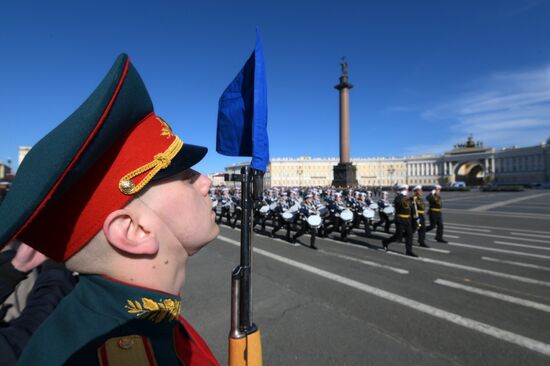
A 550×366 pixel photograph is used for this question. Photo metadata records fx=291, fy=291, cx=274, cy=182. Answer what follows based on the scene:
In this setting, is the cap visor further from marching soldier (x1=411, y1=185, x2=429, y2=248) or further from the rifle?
marching soldier (x1=411, y1=185, x2=429, y2=248)

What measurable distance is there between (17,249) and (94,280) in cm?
191

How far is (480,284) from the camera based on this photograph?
18.1ft

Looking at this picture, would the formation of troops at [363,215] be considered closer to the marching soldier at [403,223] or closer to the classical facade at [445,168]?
the marching soldier at [403,223]

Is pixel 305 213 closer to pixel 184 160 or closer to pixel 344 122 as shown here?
pixel 184 160

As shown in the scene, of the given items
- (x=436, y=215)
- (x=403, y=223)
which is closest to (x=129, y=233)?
(x=403, y=223)

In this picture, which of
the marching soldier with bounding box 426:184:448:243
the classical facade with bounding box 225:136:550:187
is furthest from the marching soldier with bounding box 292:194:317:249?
the classical facade with bounding box 225:136:550:187

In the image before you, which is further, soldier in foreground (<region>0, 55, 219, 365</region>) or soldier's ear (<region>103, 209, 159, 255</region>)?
soldier's ear (<region>103, 209, 159, 255</region>)

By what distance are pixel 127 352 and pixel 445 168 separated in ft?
363

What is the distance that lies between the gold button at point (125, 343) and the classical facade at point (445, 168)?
222 ft

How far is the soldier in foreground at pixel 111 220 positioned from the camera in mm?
684

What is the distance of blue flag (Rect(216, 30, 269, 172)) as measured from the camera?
6.48ft

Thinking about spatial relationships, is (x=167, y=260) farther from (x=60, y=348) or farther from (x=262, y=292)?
(x=262, y=292)

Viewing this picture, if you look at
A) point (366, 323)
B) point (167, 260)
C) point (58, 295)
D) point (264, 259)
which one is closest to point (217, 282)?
point (264, 259)

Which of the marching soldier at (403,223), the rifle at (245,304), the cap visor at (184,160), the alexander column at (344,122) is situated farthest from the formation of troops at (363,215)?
the alexander column at (344,122)
